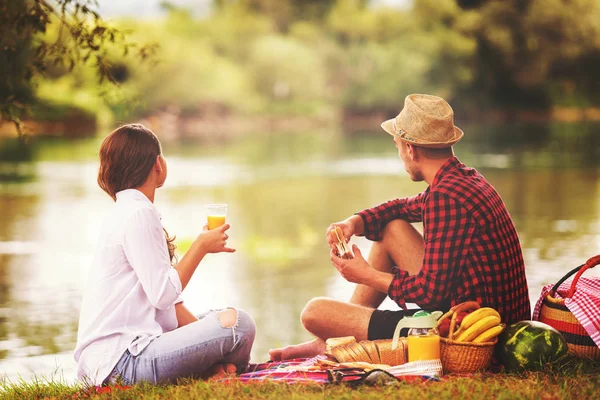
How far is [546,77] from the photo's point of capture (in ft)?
210

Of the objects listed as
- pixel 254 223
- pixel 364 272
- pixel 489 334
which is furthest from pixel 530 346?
pixel 254 223

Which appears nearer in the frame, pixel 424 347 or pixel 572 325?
pixel 424 347

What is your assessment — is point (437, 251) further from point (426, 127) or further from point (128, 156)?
point (128, 156)

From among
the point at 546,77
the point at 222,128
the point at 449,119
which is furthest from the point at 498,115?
the point at 449,119

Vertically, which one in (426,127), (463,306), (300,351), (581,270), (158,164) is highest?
(426,127)

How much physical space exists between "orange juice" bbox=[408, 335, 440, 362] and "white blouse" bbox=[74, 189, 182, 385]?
105 centimetres

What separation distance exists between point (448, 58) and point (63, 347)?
222 ft

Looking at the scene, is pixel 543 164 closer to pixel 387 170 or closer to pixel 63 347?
pixel 387 170

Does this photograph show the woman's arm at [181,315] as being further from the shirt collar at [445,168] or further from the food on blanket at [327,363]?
the shirt collar at [445,168]

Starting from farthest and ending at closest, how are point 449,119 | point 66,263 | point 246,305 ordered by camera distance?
1. point 66,263
2. point 246,305
3. point 449,119

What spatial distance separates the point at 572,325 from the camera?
4.19 metres

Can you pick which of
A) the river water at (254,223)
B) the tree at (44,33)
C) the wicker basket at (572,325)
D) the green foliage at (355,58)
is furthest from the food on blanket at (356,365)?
the green foliage at (355,58)

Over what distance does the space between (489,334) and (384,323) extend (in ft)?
1.88

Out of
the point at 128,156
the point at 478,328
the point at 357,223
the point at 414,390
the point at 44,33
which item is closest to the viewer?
the point at 414,390
